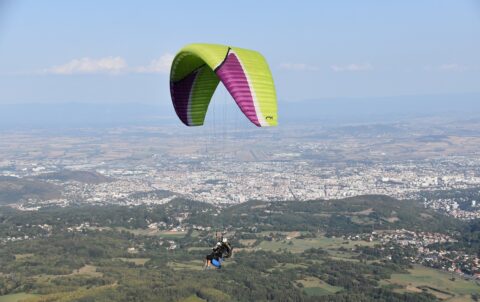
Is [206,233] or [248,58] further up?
[248,58]

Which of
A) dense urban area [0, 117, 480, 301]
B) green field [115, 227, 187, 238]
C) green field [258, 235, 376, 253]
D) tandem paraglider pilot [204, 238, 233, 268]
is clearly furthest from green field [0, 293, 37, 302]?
tandem paraglider pilot [204, 238, 233, 268]

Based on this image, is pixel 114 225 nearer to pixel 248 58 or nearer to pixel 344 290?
pixel 344 290

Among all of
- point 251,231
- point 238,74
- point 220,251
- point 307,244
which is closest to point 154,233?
point 251,231

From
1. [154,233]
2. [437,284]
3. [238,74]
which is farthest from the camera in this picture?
[154,233]

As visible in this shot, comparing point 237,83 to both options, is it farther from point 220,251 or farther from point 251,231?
point 251,231

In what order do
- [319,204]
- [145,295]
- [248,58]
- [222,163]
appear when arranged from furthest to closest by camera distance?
1. [222,163]
2. [319,204]
3. [145,295]
4. [248,58]

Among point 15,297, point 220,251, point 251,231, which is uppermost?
point 220,251

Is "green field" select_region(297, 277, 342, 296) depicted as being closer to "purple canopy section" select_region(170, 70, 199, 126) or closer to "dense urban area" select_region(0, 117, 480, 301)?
"dense urban area" select_region(0, 117, 480, 301)

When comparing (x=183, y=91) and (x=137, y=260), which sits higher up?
(x=183, y=91)

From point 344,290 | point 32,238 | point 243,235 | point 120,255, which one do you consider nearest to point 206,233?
point 243,235
